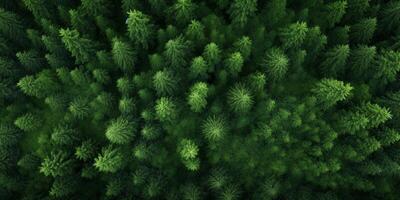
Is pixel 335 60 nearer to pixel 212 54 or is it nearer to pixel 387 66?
pixel 387 66

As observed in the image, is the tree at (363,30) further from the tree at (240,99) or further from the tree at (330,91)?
the tree at (240,99)

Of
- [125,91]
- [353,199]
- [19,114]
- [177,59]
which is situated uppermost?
[177,59]

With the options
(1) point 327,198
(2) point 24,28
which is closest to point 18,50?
(2) point 24,28

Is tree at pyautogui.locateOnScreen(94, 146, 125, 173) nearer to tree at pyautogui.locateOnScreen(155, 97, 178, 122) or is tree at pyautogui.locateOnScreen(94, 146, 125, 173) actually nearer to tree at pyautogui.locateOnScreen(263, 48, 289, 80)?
tree at pyautogui.locateOnScreen(155, 97, 178, 122)

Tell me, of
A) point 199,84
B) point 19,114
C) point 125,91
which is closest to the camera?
point 199,84

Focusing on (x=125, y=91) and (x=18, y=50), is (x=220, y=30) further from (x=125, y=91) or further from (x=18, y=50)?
(x=18, y=50)

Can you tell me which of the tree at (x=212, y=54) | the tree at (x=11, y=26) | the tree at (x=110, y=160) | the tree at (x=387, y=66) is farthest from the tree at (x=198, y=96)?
the tree at (x=11, y=26)
